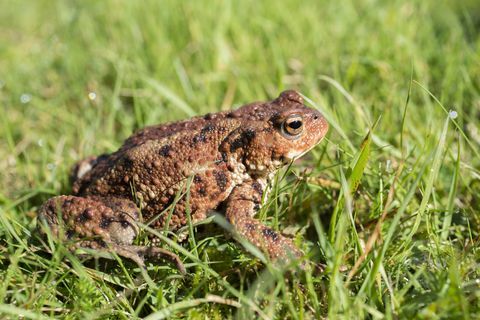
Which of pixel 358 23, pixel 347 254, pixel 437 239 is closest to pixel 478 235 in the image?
pixel 437 239

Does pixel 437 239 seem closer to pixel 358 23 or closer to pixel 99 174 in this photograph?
pixel 99 174

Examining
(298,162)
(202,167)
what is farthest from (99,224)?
(298,162)

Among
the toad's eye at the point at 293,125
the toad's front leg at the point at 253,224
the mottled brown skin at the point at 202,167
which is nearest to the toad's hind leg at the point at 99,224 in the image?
the mottled brown skin at the point at 202,167

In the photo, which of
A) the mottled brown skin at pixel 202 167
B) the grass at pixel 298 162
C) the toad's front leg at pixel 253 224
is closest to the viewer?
the grass at pixel 298 162

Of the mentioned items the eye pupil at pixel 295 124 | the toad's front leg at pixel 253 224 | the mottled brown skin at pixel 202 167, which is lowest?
the toad's front leg at pixel 253 224

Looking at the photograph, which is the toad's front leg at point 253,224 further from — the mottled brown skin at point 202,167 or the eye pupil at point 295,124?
the eye pupil at point 295,124

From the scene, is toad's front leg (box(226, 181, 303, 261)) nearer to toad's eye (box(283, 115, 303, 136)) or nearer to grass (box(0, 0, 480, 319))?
grass (box(0, 0, 480, 319))
